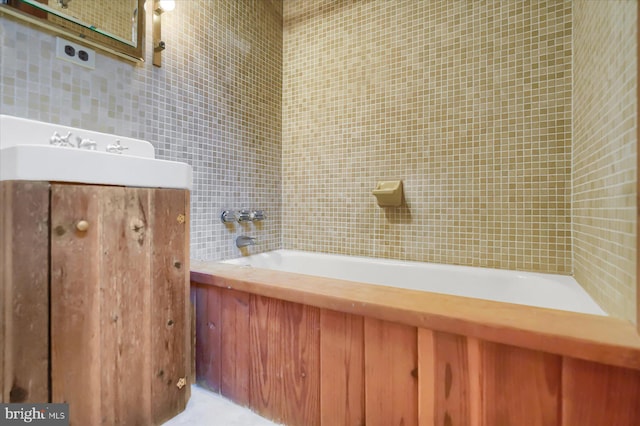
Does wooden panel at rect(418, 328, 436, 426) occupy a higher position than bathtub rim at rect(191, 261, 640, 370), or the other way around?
bathtub rim at rect(191, 261, 640, 370)

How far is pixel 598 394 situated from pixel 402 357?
1.29 ft

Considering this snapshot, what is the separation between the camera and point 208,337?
1.20 m

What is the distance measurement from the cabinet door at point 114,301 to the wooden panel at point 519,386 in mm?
939

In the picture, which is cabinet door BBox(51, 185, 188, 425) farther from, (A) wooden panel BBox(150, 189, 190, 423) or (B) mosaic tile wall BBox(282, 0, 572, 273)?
(B) mosaic tile wall BBox(282, 0, 572, 273)

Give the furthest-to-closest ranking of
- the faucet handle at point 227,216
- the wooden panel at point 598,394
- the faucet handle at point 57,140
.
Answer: the faucet handle at point 227,216 → the faucet handle at point 57,140 → the wooden panel at point 598,394

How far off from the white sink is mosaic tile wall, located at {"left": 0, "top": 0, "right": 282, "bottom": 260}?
0.76 feet

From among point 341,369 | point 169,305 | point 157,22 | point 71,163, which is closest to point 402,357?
point 341,369

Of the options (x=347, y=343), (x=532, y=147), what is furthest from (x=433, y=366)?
(x=532, y=147)

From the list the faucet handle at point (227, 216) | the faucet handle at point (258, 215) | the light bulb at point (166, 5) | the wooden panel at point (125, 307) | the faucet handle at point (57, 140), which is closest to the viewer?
the wooden panel at point (125, 307)

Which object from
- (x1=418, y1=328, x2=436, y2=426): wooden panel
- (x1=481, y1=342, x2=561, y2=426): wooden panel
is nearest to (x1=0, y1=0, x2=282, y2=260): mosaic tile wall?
(x1=418, y1=328, x2=436, y2=426): wooden panel

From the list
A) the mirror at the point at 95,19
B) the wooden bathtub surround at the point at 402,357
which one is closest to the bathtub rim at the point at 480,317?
the wooden bathtub surround at the point at 402,357

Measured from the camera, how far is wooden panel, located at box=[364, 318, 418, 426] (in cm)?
79

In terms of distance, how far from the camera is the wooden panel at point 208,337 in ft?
3.86

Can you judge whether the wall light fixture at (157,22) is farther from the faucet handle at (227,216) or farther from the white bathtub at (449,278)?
the white bathtub at (449,278)
